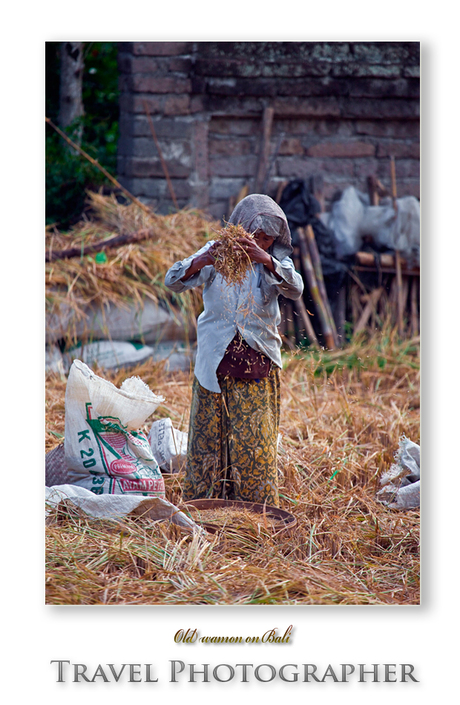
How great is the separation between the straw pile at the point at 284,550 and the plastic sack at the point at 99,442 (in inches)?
6.6

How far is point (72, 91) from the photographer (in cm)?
450

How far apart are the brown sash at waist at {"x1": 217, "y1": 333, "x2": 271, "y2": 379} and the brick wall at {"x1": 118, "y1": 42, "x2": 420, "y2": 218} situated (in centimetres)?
278

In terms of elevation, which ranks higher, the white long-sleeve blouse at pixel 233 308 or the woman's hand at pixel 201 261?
the woman's hand at pixel 201 261

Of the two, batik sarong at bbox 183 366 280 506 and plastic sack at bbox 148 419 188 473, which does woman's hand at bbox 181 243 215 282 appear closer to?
batik sarong at bbox 183 366 280 506

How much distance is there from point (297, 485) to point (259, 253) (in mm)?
1108

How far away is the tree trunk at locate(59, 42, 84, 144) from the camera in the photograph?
424cm

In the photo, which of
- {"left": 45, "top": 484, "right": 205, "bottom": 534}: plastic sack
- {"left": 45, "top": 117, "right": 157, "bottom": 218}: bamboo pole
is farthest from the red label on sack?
{"left": 45, "top": 117, "right": 157, "bottom": 218}: bamboo pole

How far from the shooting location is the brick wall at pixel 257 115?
4602mm

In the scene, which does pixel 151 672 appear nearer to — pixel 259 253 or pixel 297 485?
pixel 297 485

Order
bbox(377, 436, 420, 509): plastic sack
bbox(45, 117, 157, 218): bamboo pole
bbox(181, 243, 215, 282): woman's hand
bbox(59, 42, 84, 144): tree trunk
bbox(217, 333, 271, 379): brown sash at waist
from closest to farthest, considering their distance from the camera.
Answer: bbox(181, 243, 215, 282): woman's hand < bbox(217, 333, 271, 379): brown sash at waist < bbox(377, 436, 420, 509): plastic sack < bbox(59, 42, 84, 144): tree trunk < bbox(45, 117, 157, 218): bamboo pole

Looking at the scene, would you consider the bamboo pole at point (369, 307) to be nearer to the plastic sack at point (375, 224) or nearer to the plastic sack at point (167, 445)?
the plastic sack at point (375, 224)

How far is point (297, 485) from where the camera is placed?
9.13 ft

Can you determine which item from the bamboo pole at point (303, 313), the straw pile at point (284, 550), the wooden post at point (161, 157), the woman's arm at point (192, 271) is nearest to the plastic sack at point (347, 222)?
the bamboo pole at point (303, 313)
